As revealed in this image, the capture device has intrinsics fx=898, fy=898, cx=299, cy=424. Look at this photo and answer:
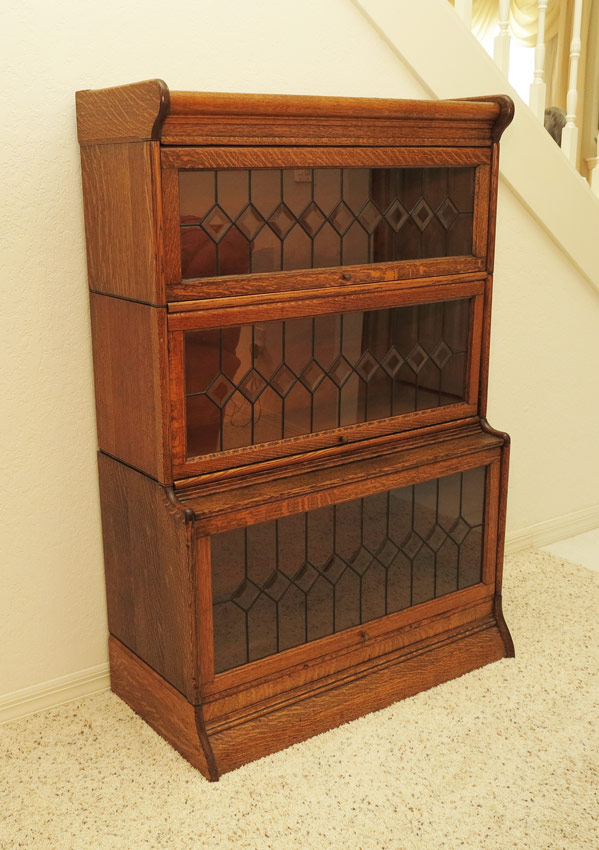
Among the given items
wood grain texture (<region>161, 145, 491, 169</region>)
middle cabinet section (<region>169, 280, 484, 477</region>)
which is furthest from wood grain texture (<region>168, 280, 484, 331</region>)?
wood grain texture (<region>161, 145, 491, 169</region>)

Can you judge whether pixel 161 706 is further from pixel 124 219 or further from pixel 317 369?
pixel 124 219

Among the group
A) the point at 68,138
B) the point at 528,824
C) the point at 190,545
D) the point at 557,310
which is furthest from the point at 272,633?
the point at 557,310

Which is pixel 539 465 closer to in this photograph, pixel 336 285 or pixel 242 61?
pixel 336 285

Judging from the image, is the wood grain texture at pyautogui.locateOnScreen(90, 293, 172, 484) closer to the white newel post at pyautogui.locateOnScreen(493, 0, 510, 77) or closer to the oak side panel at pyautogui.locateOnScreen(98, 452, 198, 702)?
the oak side panel at pyautogui.locateOnScreen(98, 452, 198, 702)

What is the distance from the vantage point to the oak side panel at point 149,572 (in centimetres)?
187

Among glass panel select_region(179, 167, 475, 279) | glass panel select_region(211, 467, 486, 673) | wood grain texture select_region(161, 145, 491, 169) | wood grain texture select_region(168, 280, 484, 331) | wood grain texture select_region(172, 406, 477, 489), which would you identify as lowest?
glass panel select_region(211, 467, 486, 673)

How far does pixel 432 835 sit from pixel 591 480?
1847mm

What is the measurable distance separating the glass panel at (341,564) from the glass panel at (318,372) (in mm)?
208

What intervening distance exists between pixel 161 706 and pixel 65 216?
1124 mm

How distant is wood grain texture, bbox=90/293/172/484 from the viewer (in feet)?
5.89

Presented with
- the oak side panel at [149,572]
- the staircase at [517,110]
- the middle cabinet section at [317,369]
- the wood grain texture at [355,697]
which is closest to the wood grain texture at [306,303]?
the middle cabinet section at [317,369]

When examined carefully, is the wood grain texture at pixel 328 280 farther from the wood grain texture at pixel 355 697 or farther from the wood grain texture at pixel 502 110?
the wood grain texture at pixel 355 697

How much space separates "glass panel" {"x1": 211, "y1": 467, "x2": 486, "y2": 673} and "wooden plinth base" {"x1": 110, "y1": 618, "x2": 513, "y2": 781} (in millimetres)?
131

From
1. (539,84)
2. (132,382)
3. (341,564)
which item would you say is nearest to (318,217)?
(132,382)
